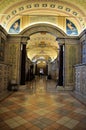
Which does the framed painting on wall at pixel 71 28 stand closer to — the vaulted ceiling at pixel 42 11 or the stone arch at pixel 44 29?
the vaulted ceiling at pixel 42 11

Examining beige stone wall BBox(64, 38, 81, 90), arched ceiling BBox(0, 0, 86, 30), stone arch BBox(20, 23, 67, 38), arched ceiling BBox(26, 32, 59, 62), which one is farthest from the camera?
arched ceiling BBox(26, 32, 59, 62)

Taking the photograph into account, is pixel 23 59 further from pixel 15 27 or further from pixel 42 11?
pixel 42 11

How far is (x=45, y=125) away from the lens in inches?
130

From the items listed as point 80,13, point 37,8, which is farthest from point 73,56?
point 37,8

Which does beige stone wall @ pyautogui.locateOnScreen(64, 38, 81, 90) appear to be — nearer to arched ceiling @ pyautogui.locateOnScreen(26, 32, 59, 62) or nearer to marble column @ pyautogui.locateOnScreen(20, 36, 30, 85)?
arched ceiling @ pyautogui.locateOnScreen(26, 32, 59, 62)

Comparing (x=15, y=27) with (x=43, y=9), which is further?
(x=15, y=27)

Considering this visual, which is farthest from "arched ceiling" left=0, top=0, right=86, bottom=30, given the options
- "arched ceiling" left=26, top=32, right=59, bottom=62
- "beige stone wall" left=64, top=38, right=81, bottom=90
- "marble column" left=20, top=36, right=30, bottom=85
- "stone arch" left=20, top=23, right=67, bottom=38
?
"arched ceiling" left=26, top=32, right=59, bottom=62

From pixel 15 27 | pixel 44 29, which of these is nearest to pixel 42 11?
pixel 44 29

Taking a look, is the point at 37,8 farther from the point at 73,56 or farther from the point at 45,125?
the point at 45,125

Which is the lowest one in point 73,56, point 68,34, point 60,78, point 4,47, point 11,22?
point 60,78

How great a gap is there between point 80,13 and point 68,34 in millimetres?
2052

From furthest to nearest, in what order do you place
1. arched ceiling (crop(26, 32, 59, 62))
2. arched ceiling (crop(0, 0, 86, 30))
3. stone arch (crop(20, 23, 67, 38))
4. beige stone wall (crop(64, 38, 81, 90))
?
arched ceiling (crop(26, 32, 59, 62)) → stone arch (crop(20, 23, 67, 38)) → beige stone wall (crop(64, 38, 81, 90)) → arched ceiling (crop(0, 0, 86, 30))

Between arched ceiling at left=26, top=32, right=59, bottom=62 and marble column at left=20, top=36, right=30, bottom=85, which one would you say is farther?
arched ceiling at left=26, top=32, right=59, bottom=62

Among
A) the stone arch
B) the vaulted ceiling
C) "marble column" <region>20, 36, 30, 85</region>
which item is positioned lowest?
"marble column" <region>20, 36, 30, 85</region>
